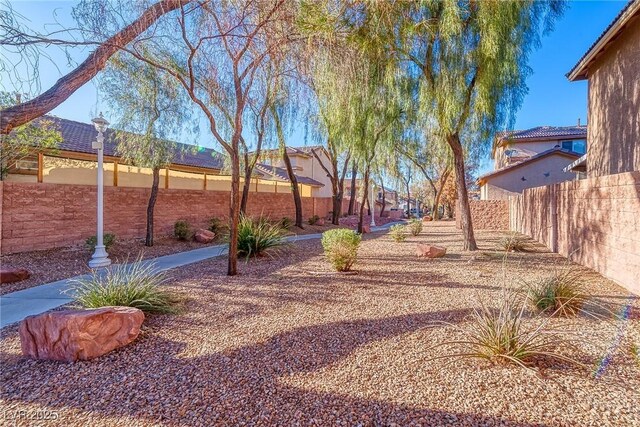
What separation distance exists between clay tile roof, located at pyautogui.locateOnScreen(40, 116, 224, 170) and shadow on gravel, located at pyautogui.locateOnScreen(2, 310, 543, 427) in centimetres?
910

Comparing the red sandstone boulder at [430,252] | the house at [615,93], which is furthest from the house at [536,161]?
the red sandstone boulder at [430,252]

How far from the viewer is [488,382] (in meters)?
2.93

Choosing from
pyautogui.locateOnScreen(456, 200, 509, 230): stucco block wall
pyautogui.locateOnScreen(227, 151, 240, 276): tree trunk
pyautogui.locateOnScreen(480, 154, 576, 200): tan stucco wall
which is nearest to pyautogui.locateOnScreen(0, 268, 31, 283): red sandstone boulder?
pyautogui.locateOnScreen(227, 151, 240, 276): tree trunk

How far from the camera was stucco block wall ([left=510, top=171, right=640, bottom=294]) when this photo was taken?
5.57 m

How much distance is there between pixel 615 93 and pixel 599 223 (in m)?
5.21

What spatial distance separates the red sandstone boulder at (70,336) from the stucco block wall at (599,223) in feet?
23.9

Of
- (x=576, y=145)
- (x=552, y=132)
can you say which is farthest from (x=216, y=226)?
(x=552, y=132)

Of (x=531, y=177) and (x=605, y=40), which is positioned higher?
(x=605, y=40)

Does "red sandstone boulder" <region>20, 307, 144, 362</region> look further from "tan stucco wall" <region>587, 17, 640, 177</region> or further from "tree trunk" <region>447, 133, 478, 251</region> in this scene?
"tan stucco wall" <region>587, 17, 640, 177</region>

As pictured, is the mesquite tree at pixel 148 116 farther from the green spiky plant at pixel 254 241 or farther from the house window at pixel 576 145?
the house window at pixel 576 145

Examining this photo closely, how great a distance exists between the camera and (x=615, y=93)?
31.8 feet

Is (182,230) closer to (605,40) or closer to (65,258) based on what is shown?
(65,258)

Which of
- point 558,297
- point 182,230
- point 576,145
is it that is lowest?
point 558,297

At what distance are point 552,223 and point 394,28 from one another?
7.29 m
